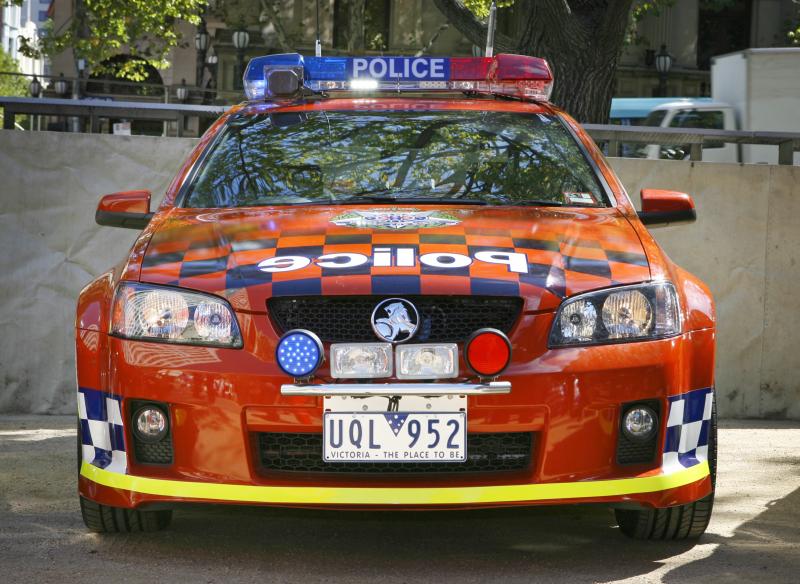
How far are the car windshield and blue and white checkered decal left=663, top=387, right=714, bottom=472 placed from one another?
0.97 meters

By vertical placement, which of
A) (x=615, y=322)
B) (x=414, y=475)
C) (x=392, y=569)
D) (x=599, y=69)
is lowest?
(x=392, y=569)

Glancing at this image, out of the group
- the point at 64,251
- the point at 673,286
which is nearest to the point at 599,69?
the point at 64,251

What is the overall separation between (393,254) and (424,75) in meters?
1.88

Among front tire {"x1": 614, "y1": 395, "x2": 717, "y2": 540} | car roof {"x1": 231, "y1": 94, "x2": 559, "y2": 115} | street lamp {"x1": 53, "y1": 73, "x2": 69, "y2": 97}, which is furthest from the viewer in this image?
street lamp {"x1": 53, "y1": 73, "x2": 69, "y2": 97}

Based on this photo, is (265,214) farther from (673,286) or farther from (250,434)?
(673,286)

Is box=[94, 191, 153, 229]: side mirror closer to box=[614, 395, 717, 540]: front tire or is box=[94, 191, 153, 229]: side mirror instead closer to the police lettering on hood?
the police lettering on hood

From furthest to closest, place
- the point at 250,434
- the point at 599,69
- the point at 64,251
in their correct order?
the point at 599,69, the point at 64,251, the point at 250,434

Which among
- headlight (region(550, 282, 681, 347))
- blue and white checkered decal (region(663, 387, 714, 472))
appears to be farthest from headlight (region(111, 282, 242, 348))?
blue and white checkered decal (region(663, 387, 714, 472))

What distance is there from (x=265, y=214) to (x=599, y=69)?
6.50 m

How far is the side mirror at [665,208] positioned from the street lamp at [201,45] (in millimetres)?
32781

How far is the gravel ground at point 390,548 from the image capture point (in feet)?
13.9

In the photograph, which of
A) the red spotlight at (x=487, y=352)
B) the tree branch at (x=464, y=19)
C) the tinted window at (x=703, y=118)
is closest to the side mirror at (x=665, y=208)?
the red spotlight at (x=487, y=352)

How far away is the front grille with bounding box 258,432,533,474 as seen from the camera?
13.6 ft

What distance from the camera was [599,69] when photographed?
10.9 metres
